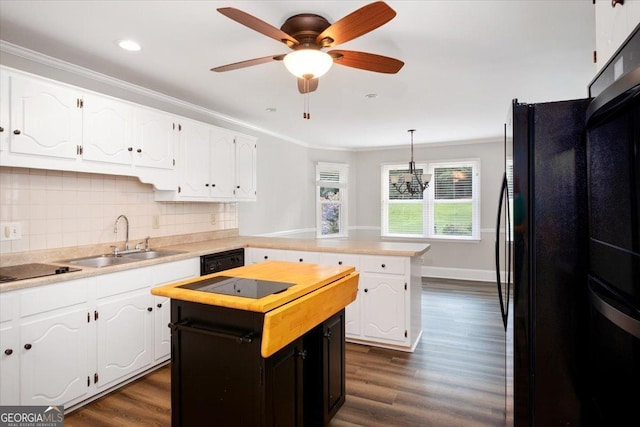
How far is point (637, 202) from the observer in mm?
798

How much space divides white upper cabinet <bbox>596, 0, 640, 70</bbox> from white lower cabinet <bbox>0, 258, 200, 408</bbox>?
294 cm

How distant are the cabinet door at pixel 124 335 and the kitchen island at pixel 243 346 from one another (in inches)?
41.3

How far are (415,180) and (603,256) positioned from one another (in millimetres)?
5182

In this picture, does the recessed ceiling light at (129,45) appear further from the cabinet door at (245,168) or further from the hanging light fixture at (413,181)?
the hanging light fixture at (413,181)

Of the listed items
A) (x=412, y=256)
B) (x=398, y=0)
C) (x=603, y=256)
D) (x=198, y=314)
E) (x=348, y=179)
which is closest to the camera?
(x=603, y=256)

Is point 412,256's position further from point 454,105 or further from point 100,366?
point 100,366

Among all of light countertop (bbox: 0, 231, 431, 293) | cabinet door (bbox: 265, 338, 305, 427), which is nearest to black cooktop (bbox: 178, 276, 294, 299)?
cabinet door (bbox: 265, 338, 305, 427)

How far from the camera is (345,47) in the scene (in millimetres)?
2668

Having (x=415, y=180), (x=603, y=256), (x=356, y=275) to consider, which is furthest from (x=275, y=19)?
(x=415, y=180)

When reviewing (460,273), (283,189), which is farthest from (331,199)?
(460,273)

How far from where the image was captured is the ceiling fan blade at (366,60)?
208cm

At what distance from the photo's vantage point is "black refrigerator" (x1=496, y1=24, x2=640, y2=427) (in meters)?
0.99

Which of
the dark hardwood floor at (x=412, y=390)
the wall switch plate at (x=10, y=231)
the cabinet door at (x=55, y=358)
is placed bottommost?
the dark hardwood floor at (x=412, y=390)

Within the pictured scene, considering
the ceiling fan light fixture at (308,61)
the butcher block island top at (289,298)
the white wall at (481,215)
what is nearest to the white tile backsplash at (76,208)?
the butcher block island top at (289,298)
